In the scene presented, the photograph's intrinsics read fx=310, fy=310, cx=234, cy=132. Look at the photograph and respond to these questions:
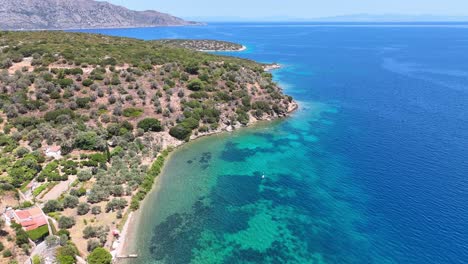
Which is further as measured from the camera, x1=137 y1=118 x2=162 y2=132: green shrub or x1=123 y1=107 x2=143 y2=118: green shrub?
x1=123 y1=107 x2=143 y2=118: green shrub

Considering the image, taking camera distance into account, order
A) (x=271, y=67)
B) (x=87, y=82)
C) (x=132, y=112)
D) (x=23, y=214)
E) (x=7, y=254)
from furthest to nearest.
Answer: (x=271, y=67) → (x=87, y=82) → (x=132, y=112) → (x=23, y=214) → (x=7, y=254)

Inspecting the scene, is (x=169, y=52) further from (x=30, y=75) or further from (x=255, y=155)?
(x=255, y=155)

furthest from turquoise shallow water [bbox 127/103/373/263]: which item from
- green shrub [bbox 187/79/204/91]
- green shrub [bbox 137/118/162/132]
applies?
green shrub [bbox 187/79/204/91]

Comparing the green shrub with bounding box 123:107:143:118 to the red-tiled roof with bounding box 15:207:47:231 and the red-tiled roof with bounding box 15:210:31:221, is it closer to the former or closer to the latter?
the red-tiled roof with bounding box 15:207:47:231

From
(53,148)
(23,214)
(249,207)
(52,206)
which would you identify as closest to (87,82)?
(53,148)

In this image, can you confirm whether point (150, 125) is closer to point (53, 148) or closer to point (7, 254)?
point (53, 148)

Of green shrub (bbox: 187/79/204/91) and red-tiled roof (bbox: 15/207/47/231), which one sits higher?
green shrub (bbox: 187/79/204/91)

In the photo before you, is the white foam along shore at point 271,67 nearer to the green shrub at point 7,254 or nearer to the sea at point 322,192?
the sea at point 322,192

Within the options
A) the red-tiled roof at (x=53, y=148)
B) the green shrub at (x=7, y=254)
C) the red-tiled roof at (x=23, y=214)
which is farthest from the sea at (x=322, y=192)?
the red-tiled roof at (x=53, y=148)
